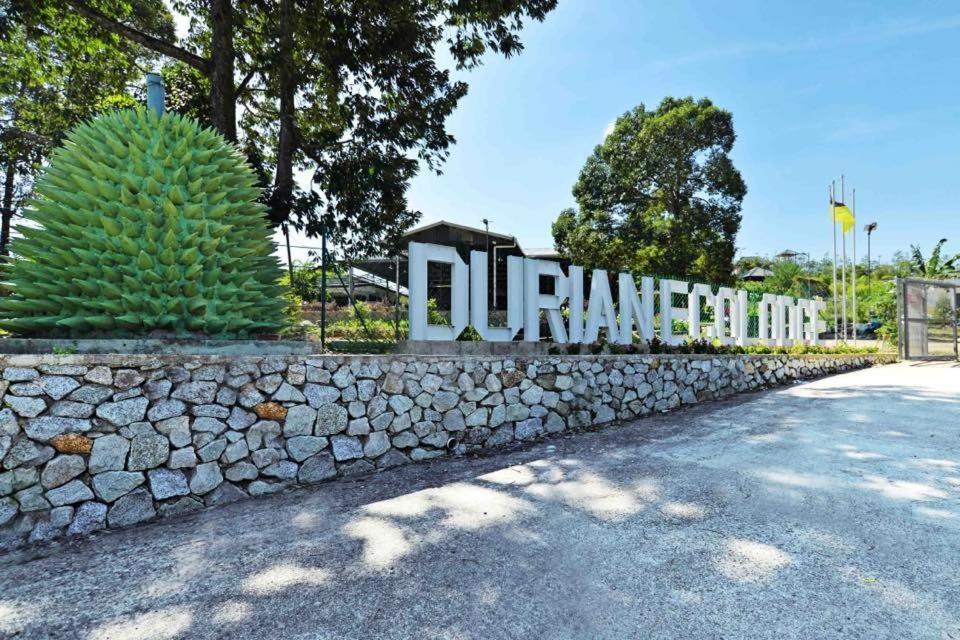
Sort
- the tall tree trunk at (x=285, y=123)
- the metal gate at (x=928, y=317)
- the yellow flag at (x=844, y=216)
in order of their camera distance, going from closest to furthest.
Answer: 1. the tall tree trunk at (x=285, y=123)
2. the metal gate at (x=928, y=317)
3. the yellow flag at (x=844, y=216)

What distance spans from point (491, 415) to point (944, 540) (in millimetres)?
3956

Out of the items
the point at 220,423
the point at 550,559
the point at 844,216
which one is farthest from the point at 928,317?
the point at 220,423

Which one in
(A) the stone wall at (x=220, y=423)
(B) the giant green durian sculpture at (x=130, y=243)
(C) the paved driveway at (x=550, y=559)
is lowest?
(C) the paved driveway at (x=550, y=559)

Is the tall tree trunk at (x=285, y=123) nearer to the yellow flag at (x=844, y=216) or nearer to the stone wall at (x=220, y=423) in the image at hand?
the stone wall at (x=220, y=423)

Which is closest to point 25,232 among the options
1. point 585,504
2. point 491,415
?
point 491,415

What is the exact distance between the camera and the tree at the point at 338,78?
8.08 metres

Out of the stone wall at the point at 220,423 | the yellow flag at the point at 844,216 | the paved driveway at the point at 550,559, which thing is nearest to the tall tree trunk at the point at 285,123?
the stone wall at the point at 220,423

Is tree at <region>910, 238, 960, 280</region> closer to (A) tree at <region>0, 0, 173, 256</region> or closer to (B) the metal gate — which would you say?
(B) the metal gate

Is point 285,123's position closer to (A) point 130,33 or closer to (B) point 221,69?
(B) point 221,69

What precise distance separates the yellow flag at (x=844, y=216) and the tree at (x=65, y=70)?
83.3ft

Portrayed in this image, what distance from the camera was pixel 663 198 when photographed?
23734 millimetres

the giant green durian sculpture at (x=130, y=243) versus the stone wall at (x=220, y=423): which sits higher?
the giant green durian sculpture at (x=130, y=243)

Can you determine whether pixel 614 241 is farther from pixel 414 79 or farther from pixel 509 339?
pixel 509 339

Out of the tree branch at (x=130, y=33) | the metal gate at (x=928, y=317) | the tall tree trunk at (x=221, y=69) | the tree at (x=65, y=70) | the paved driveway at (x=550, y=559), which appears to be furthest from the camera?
the metal gate at (x=928, y=317)
